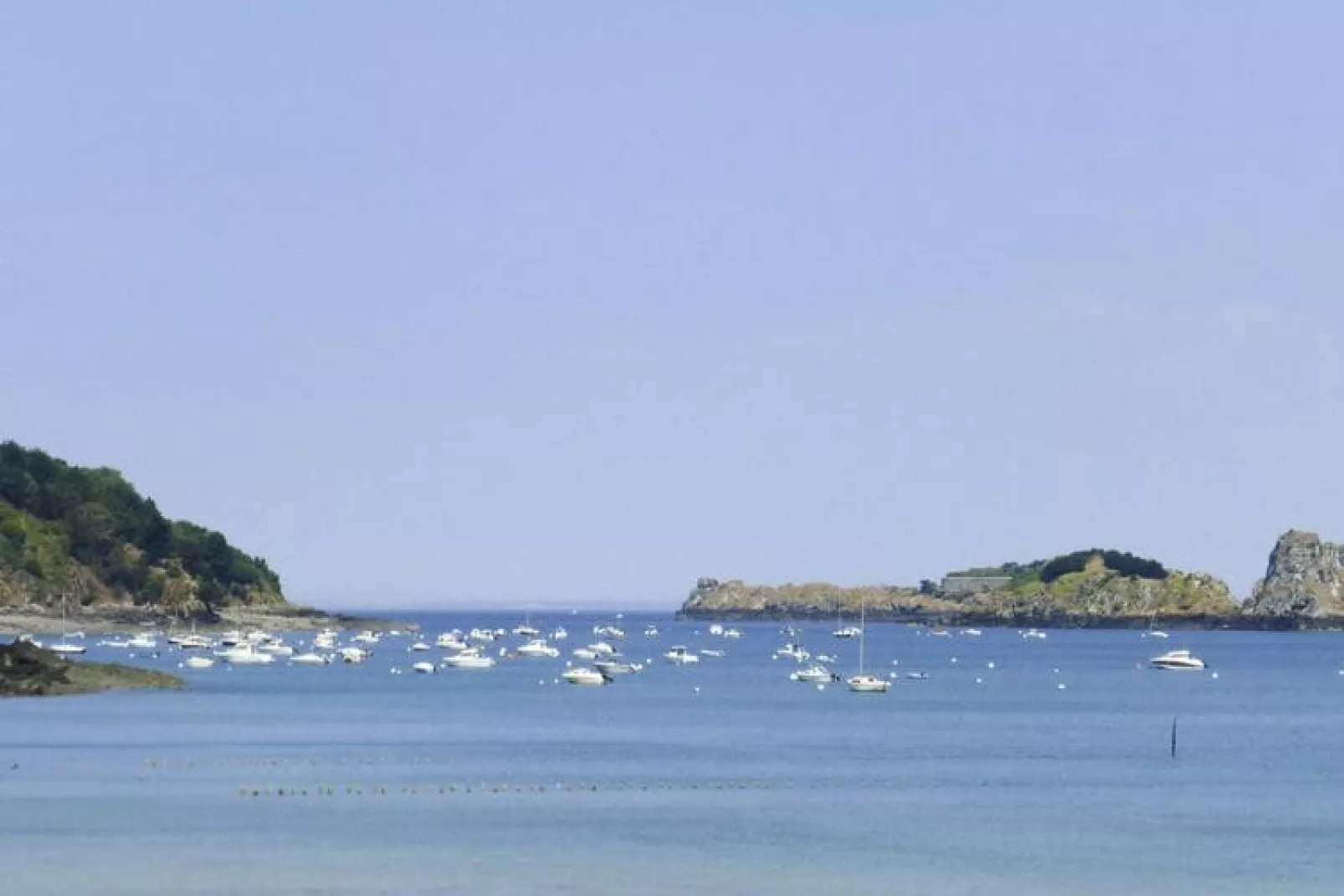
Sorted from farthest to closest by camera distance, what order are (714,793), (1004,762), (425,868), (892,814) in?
(1004,762) → (714,793) → (892,814) → (425,868)

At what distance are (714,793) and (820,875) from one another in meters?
23.2

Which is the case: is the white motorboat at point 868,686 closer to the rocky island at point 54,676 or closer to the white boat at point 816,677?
the white boat at point 816,677

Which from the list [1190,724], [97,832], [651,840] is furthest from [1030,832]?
[1190,724]

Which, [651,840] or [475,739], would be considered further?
[475,739]

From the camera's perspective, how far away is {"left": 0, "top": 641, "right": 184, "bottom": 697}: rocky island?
136125 mm

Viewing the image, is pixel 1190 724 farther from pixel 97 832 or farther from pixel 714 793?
pixel 97 832

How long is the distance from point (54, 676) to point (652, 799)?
64.8m

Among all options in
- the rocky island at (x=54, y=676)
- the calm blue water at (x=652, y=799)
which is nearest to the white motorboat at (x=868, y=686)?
the calm blue water at (x=652, y=799)

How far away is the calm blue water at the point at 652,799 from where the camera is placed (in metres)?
62.3

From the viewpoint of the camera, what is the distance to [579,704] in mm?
149750

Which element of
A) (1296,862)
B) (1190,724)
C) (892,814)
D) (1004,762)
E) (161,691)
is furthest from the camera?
(161,691)

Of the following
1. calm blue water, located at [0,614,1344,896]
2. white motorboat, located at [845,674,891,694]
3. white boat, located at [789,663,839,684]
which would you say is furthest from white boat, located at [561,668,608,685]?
calm blue water, located at [0,614,1344,896]

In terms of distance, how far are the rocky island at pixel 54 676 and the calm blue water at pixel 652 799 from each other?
8.62 feet

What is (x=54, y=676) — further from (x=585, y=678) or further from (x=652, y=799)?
(x=652, y=799)
